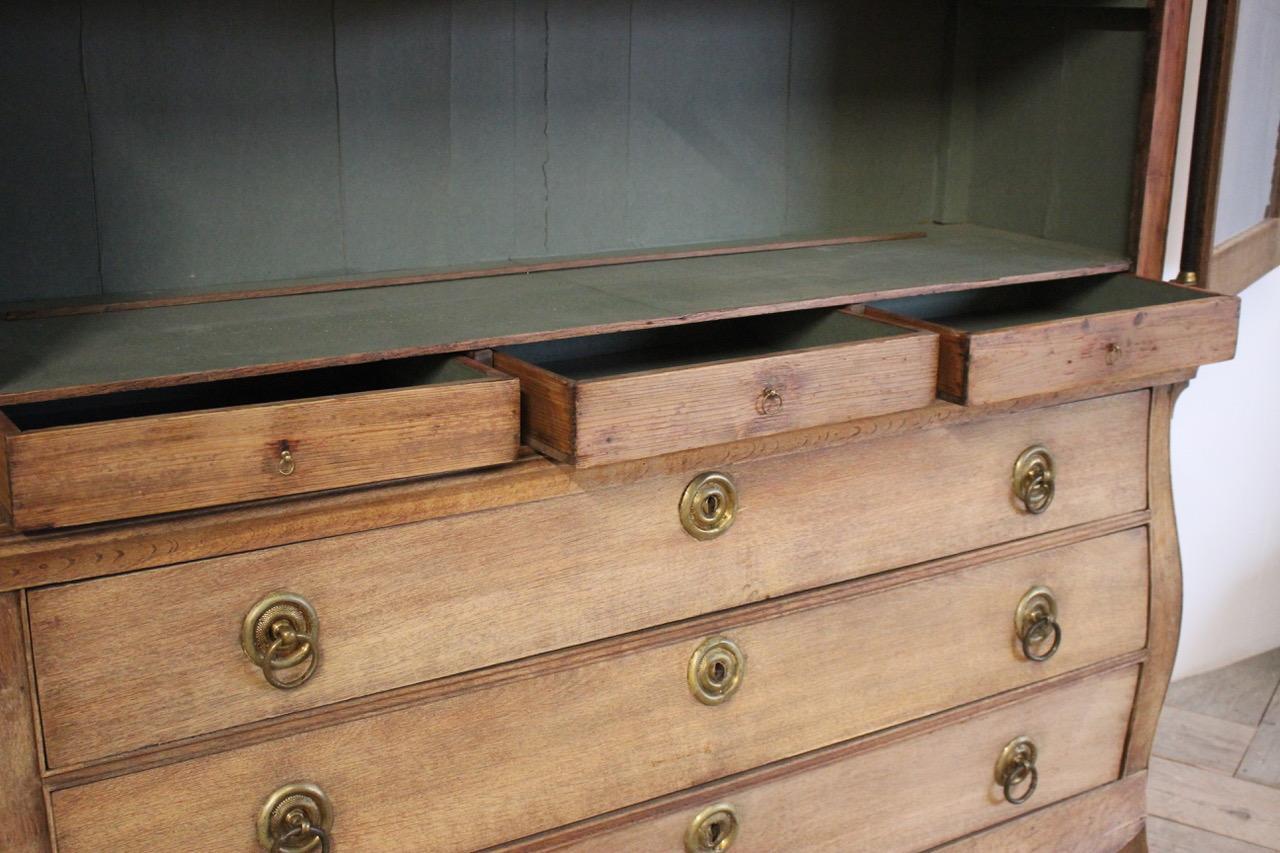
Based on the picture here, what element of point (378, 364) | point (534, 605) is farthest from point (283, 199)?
point (534, 605)

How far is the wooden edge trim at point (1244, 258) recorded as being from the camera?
196 cm

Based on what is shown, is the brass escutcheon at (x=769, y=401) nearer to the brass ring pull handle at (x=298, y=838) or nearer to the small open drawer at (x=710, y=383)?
the small open drawer at (x=710, y=383)

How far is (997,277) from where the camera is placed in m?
1.81

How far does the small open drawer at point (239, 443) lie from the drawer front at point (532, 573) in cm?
8

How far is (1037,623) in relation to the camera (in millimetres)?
1899

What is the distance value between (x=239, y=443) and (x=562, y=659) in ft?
1.50

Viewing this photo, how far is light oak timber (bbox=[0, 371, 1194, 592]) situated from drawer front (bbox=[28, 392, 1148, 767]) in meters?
0.02

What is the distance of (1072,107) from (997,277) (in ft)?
1.36

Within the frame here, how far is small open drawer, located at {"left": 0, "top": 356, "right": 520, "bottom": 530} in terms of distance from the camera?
3.77 feet

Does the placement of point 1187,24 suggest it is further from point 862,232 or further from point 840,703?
point 840,703

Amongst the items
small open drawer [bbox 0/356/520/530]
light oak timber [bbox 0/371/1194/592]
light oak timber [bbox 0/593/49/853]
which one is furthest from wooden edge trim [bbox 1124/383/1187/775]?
light oak timber [bbox 0/593/49/853]

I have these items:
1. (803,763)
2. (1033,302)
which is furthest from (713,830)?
(1033,302)

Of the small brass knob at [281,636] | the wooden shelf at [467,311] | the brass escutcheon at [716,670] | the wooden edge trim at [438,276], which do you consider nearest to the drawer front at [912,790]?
the brass escutcheon at [716,670]

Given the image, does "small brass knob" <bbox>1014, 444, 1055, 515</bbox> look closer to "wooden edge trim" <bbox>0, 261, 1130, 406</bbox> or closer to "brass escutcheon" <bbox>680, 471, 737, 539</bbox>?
"wooden edge trim" <bbox>0, 261, 1130, 406</bbox>
